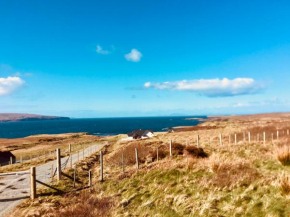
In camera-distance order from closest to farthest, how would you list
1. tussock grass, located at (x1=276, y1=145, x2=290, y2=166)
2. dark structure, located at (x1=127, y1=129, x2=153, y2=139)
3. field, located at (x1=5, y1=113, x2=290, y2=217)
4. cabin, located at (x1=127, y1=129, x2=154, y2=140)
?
field, located at (x1=5, y1=113, x2=290, y2=217) → tussock grass, located at (x1=276, y1=145, x2=290, y2=166) → cabin, located at (x1=127, y1=129, x2=154, y2=140) → dark structure, located at (x1=127, y1=129, x2=153, y2=139)

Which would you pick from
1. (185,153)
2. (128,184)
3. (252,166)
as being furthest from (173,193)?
(185,153)

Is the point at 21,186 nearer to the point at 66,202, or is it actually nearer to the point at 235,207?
the point at 66,202

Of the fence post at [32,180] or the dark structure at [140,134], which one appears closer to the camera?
the fence post at [32,180]

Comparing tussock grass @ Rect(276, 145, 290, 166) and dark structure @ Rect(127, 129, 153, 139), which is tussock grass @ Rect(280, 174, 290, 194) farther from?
dark structure @ Rect(127, 129, 153, 139)

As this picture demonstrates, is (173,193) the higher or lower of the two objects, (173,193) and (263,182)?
the lower

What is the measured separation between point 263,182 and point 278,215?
8.28 ft

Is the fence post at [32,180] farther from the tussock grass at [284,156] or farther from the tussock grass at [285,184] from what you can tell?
the tussock grass at [284,156]

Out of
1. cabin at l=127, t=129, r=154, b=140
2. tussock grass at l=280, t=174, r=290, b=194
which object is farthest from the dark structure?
tussock grass at l=280, t=174, r=290, b=194

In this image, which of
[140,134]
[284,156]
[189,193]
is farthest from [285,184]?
[140,134]

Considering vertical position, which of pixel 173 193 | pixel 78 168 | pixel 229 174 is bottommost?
pixel 78 168

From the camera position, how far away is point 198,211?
678 centimetres

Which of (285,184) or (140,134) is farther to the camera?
(140,134)

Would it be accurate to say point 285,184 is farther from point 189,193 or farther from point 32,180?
point 32,180

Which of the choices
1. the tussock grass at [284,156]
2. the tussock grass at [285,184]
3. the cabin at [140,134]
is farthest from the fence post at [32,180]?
the cabin at [140,134]
